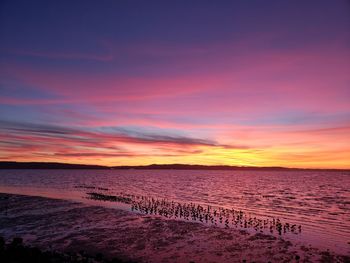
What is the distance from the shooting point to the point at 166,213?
46375mm

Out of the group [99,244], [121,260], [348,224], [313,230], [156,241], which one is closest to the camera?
[121,260]

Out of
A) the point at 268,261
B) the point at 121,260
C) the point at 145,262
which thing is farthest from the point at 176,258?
the point at 268,261

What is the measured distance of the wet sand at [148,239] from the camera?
23.9m

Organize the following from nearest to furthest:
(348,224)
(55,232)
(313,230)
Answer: (55,232) < (313,230) < (348,224)

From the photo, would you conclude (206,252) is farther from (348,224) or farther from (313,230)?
(348,224)

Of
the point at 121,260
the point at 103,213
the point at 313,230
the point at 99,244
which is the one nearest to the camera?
the point at 121,260

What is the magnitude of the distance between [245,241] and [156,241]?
858 cm

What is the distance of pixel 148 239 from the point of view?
2892 centimetres

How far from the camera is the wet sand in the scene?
2386 cm

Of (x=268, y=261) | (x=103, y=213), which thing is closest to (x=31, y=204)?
(x=103, y=213)

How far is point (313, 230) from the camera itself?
3497cm

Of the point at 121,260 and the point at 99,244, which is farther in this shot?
the point at 99,244

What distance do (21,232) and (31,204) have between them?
898 inches

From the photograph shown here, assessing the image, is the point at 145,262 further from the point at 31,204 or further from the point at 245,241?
the point at 31,204
